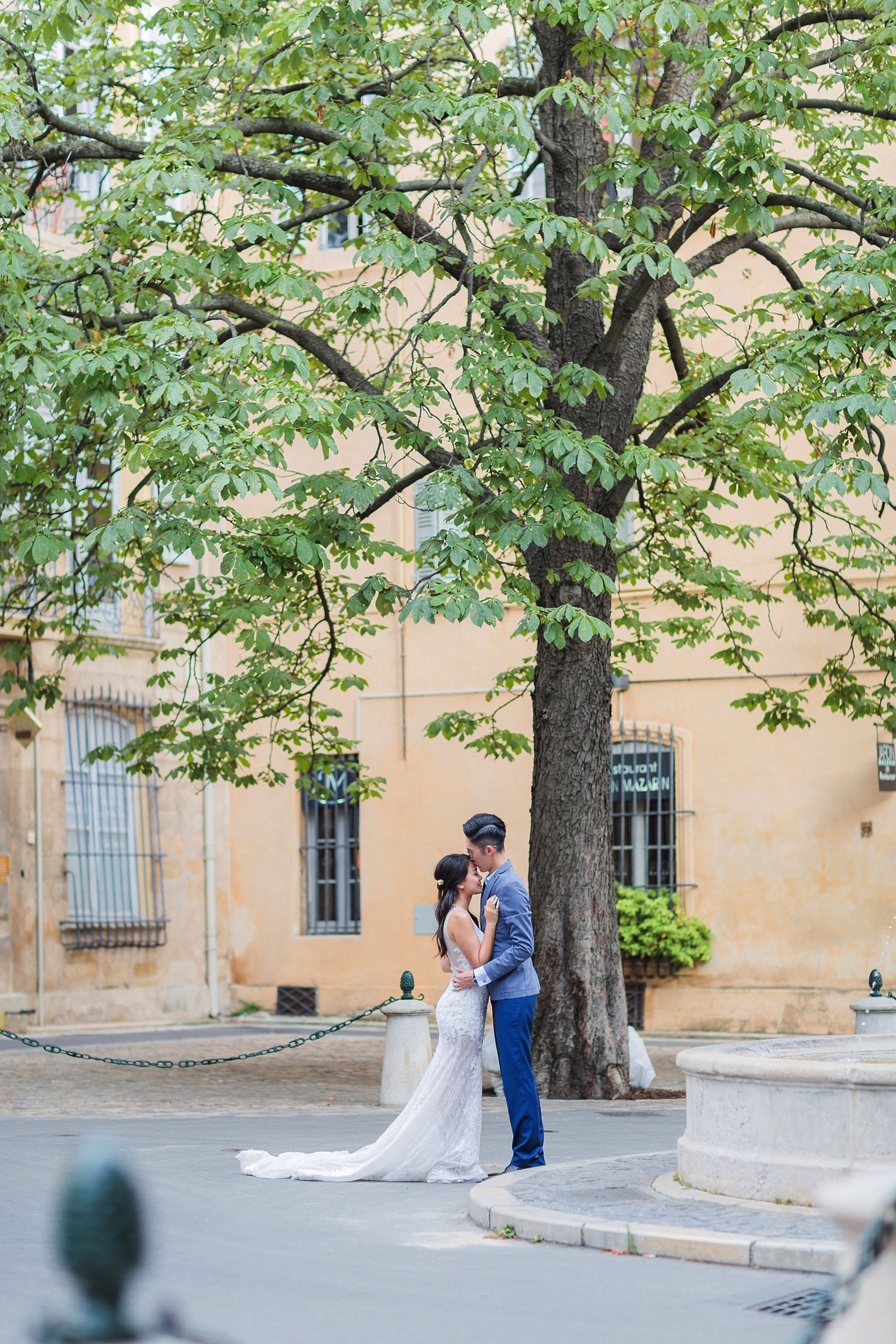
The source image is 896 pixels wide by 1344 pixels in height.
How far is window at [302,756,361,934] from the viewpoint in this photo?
74.3 feet

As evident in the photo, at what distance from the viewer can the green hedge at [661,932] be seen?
1916cm

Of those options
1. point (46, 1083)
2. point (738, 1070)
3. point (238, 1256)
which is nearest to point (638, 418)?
point (46, 1083)

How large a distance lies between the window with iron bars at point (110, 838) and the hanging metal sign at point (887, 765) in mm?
9016

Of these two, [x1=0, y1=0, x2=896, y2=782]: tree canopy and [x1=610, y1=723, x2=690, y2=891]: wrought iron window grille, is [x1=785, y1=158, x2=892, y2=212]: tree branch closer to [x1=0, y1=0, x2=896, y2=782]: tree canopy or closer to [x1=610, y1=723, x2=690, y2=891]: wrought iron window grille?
[x1=0, y1=0, x2=896, y2=782]: tree canopy

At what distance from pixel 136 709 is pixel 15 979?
3.95 meters

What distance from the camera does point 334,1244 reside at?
715 cm

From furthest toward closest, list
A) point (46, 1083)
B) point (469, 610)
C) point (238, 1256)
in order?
point (46, 1083)
point (469, 610)
point (238, 1256)

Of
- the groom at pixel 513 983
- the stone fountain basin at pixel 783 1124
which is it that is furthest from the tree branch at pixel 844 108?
the stone fountain basin at pixel 783 1124

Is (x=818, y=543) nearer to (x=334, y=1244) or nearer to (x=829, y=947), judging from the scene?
(x=829, y=947)

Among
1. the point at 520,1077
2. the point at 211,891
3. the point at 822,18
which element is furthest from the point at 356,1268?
the point at 211,891

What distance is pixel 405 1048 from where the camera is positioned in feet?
41.6

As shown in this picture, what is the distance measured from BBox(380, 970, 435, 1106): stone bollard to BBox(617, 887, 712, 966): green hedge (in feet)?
22.6

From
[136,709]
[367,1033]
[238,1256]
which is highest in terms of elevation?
[136,709]

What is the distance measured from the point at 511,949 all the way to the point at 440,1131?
3.59ft
